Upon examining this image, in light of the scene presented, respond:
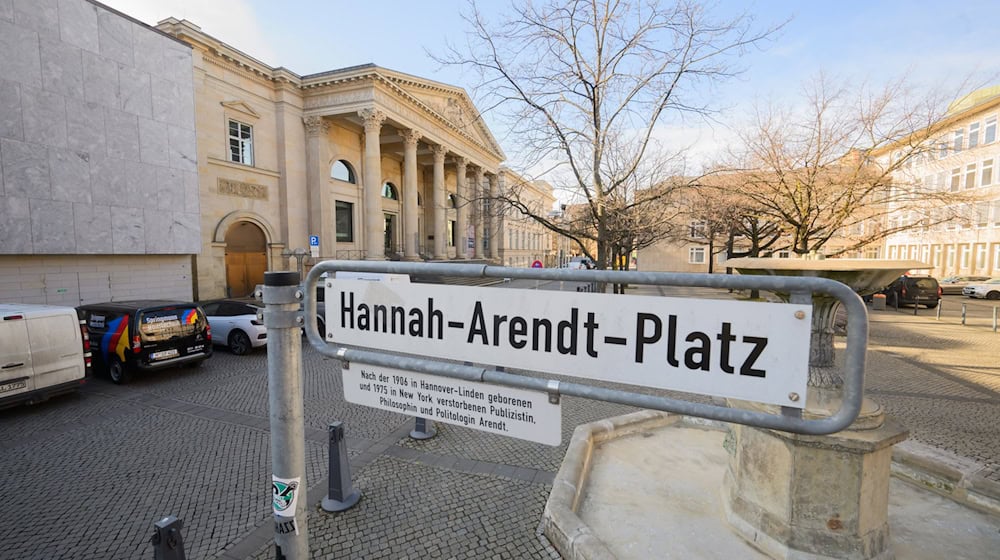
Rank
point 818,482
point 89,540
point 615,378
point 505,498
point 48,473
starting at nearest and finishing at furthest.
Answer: point 615,378, point 818,482, point 89,540, point 505,498, point 48,473

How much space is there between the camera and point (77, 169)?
597 inches

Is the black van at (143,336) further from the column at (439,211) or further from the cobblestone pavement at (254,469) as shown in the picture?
the column at (439,211)

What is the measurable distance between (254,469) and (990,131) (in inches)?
2043

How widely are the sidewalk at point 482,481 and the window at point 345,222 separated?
26.0m

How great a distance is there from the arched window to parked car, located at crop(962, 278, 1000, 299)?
1663 inches

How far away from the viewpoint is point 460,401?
1.89 metres

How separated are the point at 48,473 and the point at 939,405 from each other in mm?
13625

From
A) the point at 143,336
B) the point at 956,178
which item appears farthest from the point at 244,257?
the point at 956,178

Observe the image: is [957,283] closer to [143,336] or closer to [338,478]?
[338,478]

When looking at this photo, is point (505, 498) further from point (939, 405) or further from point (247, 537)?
point (939, 405)

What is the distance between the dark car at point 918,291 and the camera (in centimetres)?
2267

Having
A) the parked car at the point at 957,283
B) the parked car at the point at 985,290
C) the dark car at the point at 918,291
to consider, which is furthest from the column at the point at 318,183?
the parked car at the point at 957,283

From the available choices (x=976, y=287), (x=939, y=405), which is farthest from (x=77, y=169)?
(x=976, y=287)

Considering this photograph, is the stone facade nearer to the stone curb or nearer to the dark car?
the stone curb
